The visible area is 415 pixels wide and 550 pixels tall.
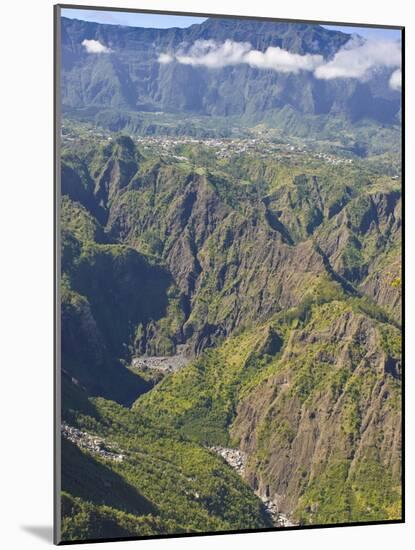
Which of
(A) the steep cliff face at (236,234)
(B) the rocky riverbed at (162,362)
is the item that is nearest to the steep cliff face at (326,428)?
(A) the steep cliff face at (236,234)

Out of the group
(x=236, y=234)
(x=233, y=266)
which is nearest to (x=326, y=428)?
(x=233, y=266)

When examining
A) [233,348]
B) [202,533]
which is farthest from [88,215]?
[202,533]

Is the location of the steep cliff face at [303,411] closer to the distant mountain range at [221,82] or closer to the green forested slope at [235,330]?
the green forested slope at [235,330]

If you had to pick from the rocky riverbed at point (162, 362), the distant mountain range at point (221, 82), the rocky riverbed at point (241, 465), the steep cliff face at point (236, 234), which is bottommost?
the rocky riverbed at point (241, 465)

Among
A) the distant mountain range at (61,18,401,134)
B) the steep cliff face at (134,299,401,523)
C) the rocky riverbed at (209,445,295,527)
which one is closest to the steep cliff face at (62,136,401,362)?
the steep cliff face at (134,299,401,523)

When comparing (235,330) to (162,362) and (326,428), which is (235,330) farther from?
(326,428)

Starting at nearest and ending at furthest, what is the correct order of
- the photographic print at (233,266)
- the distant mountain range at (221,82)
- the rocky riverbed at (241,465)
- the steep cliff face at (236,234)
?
the photographic print at (233,266) → the distant mountain range at (221,82) → the rocky riverbed at (241,465) → the steep cliff face at (236,234)

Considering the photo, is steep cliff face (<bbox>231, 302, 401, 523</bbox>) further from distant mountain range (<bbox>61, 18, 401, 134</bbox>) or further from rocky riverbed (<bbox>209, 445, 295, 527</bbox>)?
distant mountain range (<bbox>61, 18, 401, 134</bbox>)

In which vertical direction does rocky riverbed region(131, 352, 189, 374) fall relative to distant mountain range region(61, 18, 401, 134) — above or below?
below
